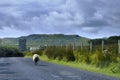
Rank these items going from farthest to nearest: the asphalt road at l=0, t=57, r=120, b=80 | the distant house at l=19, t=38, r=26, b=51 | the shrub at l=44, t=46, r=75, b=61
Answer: the distant house at l=19, t=38, r=26, b=51 → the shrub at l=44, t=46, r=75, b=61 → the asphalt road at l=0, t=57, r=120, b=80

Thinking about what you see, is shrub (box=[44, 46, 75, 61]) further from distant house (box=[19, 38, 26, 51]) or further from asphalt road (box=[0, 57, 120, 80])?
distant house (box=[19, 38, 26, 51])

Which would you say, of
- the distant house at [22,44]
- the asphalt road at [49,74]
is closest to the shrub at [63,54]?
the asphalt road at [49,74]

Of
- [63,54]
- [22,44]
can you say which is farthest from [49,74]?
[22,44]

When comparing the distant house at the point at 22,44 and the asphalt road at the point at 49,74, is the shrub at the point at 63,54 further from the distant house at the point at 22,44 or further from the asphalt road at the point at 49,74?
the distant house at the point at 22,44

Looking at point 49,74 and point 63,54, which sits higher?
point 63,54

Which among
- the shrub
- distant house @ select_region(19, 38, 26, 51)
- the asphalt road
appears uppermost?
distant house @ select_region(19, 38, 26, 51)

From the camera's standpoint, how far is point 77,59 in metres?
47.4

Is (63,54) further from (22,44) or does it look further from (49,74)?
(22,44)

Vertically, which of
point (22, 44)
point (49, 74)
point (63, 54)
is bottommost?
point (49, 74)

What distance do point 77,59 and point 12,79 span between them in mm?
23220

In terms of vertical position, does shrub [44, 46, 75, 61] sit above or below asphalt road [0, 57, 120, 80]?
above

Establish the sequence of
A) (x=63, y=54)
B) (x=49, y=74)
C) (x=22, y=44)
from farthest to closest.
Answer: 1. (x=22, y=44)
2. (x=63, y=54)
3. (x=49, y=74)

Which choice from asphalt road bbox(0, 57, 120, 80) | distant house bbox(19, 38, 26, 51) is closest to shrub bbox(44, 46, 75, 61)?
asphalt road bbox(0, 57, 120, 80)

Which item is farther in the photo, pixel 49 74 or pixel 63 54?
pixel 63 54
